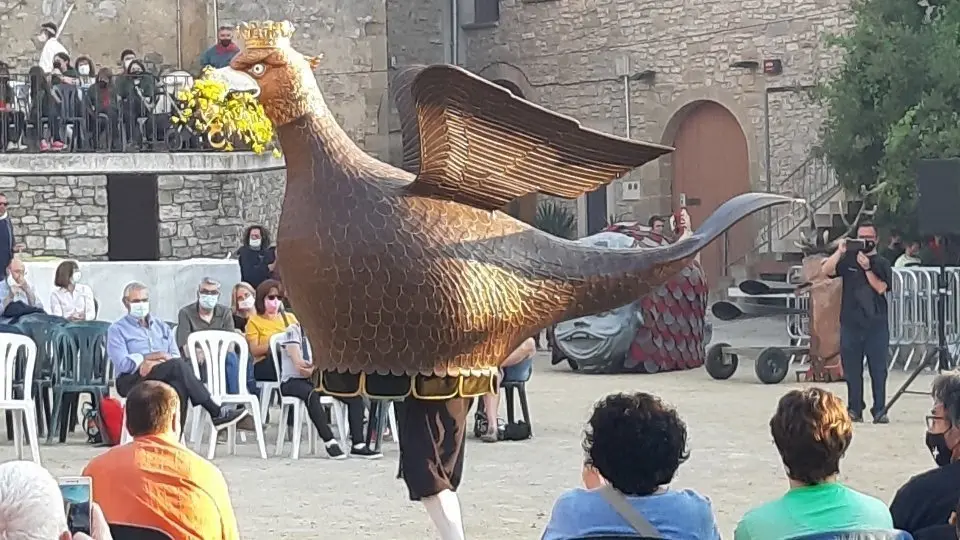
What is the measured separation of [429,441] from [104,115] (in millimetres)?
17125

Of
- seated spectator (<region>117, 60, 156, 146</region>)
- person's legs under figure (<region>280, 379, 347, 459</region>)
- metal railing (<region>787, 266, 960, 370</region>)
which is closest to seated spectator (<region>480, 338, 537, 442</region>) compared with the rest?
person's legs under figure (<region>280, 379, 347, 459</region>)

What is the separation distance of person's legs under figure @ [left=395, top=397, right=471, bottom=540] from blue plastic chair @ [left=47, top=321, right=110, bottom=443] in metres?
6.61

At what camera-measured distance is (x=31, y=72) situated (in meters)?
22.7

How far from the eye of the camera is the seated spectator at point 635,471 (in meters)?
4.52

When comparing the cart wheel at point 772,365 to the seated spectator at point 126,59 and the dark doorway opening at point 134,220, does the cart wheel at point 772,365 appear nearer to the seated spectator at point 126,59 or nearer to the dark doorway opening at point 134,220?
the dark doorway opening at point 134,220

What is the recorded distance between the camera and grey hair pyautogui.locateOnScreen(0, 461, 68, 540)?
13.2 feet

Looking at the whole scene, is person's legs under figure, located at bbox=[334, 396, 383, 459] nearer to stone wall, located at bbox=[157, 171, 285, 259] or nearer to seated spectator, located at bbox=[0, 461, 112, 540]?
seated spectator, located at bbox=[0, 461, 112, 540]

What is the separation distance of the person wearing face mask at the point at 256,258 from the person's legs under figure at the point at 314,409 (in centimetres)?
484

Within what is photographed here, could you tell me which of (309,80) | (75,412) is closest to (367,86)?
(75,412)

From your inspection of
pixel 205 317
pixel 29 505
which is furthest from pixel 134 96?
pixel 29 505

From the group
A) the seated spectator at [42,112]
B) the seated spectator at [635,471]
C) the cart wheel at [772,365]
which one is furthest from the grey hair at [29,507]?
the seated spectator at [42,112]

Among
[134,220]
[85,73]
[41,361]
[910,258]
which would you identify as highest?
[85,73]

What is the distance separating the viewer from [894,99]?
66.7 ft

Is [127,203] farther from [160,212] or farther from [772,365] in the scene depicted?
[772,365]
